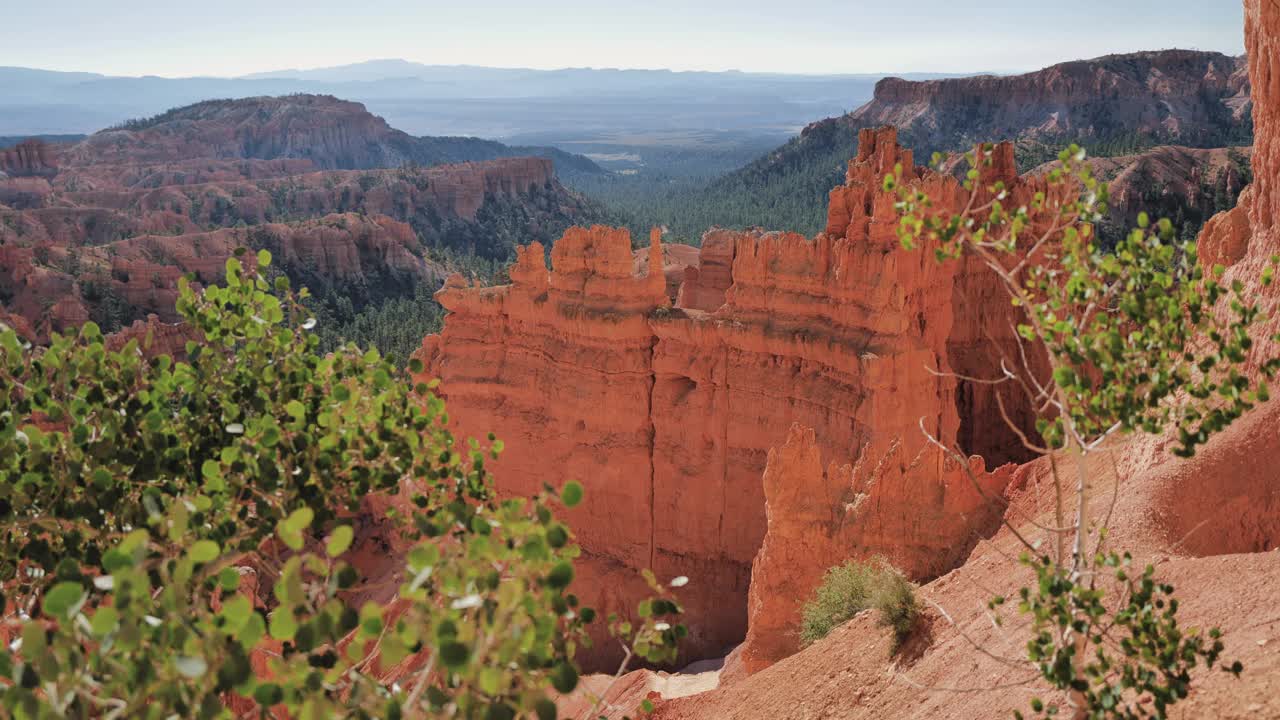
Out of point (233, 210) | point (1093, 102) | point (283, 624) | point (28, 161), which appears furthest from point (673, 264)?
point (28, 161)

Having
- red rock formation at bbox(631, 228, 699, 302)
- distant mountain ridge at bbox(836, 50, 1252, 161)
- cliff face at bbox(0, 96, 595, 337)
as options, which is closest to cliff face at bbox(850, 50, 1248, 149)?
distant mountain ridge at bbox(836, 50, 1252, 161)

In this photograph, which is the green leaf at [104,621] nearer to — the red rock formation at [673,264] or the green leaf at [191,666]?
the green leaf at [191,666]

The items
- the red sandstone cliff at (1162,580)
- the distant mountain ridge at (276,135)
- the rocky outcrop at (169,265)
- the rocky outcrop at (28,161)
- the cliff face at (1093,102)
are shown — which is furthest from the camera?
the distant mountain ridge at (276,135)

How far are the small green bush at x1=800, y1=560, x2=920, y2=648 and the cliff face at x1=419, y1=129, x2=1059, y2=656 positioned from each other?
114 centimetres

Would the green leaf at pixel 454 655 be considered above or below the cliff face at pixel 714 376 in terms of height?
above

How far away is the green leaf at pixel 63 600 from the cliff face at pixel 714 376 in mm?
13811

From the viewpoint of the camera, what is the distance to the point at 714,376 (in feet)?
74.2

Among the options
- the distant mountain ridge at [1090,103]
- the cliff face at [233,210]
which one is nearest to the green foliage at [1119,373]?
the cliff face at [233,210]

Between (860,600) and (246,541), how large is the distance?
404 inches

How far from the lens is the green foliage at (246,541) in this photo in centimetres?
446

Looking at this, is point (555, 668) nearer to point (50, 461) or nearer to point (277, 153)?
point (50, 461)

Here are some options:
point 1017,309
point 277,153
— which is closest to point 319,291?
point 1017,309

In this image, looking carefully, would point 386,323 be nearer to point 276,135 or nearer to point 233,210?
point 233,210

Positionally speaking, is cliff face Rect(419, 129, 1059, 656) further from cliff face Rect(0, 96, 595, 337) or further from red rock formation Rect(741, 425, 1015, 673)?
cliff face Rect(0, 96, 595, 337)
